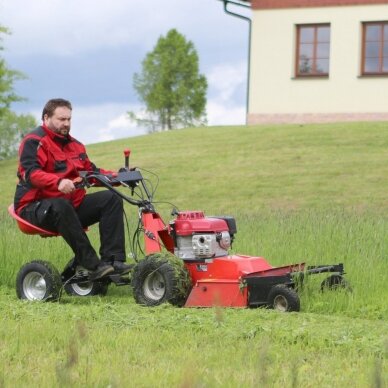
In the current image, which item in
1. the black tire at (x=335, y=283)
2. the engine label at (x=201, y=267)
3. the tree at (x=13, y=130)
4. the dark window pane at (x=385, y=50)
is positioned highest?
the dark window pane at (x=385, y=50)

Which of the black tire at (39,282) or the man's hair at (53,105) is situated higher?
the man's hair at (53,105)

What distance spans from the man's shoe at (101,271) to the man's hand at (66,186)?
72 centimetres

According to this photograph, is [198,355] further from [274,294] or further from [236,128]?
[236,128]

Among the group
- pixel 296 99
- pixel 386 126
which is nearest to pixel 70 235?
pixel 386 126

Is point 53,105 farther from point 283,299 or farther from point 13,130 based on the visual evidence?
point 13,130

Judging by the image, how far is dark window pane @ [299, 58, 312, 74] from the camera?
1179 inches

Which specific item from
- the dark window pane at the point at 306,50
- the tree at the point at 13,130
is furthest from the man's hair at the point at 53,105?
the tree at the point at 13,130

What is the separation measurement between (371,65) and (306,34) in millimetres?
2144

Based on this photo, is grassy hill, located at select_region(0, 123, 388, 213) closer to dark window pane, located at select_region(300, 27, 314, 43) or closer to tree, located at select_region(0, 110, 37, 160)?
dark window pane, located at select_region(300, 27, 314, 43)

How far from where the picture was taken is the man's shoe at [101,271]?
832cm

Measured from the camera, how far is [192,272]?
7953 millimetres

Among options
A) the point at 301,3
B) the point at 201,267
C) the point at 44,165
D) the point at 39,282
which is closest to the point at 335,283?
the point at 201,267

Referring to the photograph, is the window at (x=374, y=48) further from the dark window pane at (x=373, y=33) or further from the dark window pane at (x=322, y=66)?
the dark window pane at (x=322, y=66)

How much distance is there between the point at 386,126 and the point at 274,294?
18.7 metres
